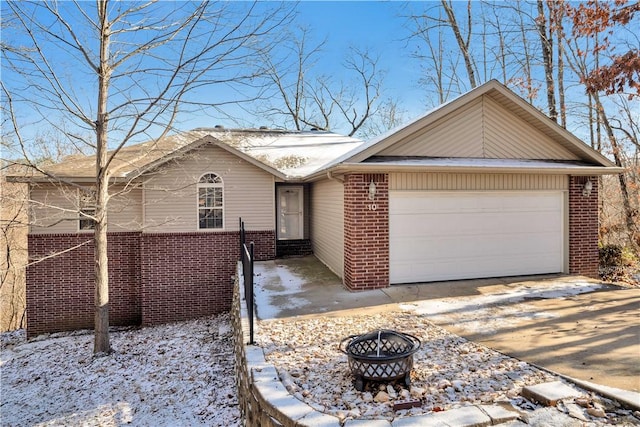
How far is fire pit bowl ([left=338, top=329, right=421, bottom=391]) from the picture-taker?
338 cm

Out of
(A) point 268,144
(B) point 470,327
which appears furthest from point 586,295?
(A) point 268,144

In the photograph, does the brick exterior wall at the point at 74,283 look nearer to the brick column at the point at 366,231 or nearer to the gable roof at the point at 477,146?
the gable roof at the point at 477,146

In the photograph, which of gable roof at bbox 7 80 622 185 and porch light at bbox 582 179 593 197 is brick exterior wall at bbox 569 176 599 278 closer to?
porch light at bbox 582 179 593 197

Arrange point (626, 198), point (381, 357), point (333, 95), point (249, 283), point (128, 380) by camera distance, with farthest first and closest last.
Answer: point (333, 95), point (626, 198), point (128, 380), point (249, 283), point (381, 357)

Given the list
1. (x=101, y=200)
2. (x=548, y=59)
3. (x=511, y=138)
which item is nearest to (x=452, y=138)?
(x=511, y=138)

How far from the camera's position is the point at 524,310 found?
602 cm

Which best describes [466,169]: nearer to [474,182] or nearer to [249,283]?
[474,182]

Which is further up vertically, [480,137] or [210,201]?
[480,137]

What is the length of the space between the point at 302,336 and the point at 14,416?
5.37 meters

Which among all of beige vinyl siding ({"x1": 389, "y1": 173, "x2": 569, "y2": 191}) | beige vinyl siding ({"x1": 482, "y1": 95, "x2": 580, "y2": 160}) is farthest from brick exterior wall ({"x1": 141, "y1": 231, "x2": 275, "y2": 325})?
beige vinyl siding ({"x1": 482, "y1": 95, "x2": 580, "y2": 160})

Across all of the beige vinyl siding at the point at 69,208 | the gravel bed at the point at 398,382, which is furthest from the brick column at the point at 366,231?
the beige vinyl siding at the point at 69,208

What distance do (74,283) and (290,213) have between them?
22.2 ft

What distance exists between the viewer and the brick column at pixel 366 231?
7324 mm

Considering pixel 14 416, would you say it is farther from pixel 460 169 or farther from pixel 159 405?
pixel 460 169
